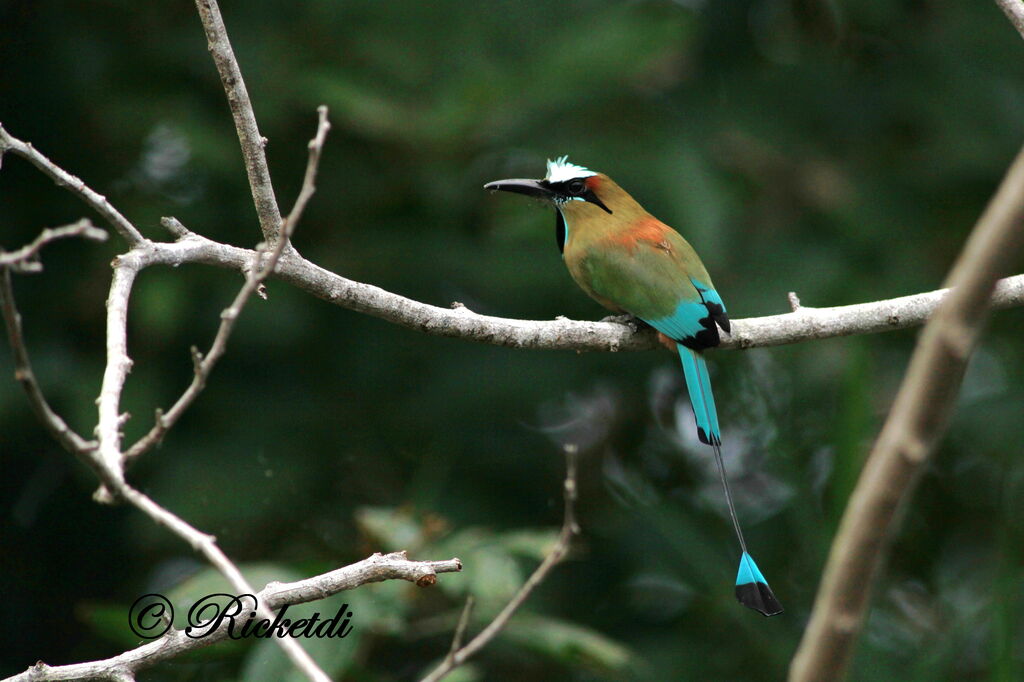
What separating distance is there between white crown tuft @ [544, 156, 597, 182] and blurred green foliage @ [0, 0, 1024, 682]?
40cm

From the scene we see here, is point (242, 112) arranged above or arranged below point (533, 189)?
below

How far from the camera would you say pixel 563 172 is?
3.39 m

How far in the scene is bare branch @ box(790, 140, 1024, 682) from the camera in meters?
0.76

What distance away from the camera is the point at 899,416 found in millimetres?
814

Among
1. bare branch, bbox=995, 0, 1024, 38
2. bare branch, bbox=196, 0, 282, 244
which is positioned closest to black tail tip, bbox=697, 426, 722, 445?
bare branch, bbox=995, 0, 1024, 38

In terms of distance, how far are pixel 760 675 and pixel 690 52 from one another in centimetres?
230

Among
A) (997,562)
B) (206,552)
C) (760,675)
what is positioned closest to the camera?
(206,552)

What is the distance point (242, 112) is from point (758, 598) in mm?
1303

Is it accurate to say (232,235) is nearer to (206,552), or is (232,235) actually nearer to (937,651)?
(937,651)

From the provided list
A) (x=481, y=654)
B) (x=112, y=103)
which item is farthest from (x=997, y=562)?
(x=112, y=103)

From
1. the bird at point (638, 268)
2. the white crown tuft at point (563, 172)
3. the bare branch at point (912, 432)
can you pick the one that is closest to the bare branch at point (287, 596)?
the bare branch at point (912, 432)
